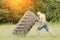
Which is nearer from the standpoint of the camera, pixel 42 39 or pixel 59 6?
pixel 42 39

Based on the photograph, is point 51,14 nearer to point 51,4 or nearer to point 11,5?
point 51,4

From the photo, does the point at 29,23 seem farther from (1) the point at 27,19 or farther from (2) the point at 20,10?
(2) the point at 20,10

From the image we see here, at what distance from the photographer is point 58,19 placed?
1121 inches

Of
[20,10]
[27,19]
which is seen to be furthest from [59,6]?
[27,19]

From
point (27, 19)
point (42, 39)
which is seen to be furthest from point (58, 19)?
point (42, 39)

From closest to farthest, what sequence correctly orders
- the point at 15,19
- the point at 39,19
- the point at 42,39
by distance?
the point at 42,39 < the point at 39,19 < the point at 15,19

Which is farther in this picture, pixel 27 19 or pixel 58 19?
pixel 58 19

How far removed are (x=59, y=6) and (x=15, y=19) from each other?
4.07 metres

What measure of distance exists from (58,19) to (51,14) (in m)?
0.76

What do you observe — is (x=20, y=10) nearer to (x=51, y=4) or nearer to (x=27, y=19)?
(x=51, y=4)

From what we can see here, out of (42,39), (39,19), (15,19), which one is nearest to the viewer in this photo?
(42,39)

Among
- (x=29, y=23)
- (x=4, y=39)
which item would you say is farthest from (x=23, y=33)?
(x=4, y=39)

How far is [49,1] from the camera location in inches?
1135

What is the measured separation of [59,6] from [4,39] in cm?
1624
